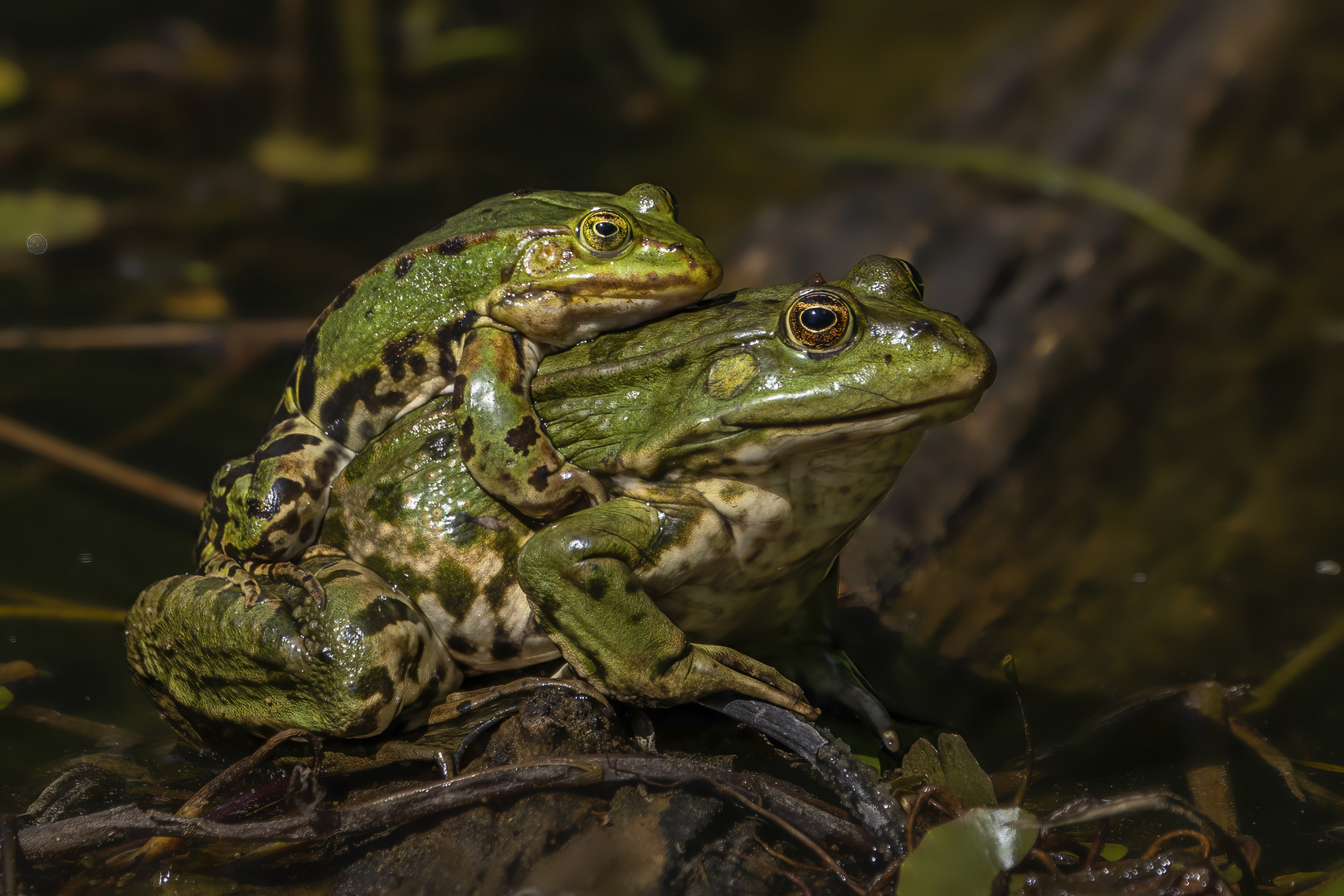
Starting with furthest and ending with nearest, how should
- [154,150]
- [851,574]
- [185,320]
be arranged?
[154,150]
[185,320]
[851,574]

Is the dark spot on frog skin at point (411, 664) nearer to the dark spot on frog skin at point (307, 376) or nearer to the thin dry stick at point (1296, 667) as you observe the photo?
the dark spot on frog skin at point (307, 376)

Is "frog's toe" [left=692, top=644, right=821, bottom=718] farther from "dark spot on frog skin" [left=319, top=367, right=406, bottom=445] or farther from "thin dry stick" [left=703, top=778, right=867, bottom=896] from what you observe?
"dark spot on frog skin" [left=319, top=367, right=406, bottom=445]

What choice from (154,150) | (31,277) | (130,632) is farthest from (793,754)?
(154,150)

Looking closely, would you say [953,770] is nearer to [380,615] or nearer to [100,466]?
[380,615]

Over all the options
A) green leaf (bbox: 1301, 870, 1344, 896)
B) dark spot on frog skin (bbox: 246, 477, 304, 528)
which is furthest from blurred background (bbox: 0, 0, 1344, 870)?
dark spot on frog skin (bbox: 246, 477, 304, 528)

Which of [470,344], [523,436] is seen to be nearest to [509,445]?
[523,436]

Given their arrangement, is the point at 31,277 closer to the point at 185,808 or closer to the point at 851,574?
the point at 185,808

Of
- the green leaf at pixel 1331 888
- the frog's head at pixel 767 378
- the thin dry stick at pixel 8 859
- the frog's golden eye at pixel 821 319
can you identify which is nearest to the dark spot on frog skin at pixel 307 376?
the frog's head at pixel 767 378
